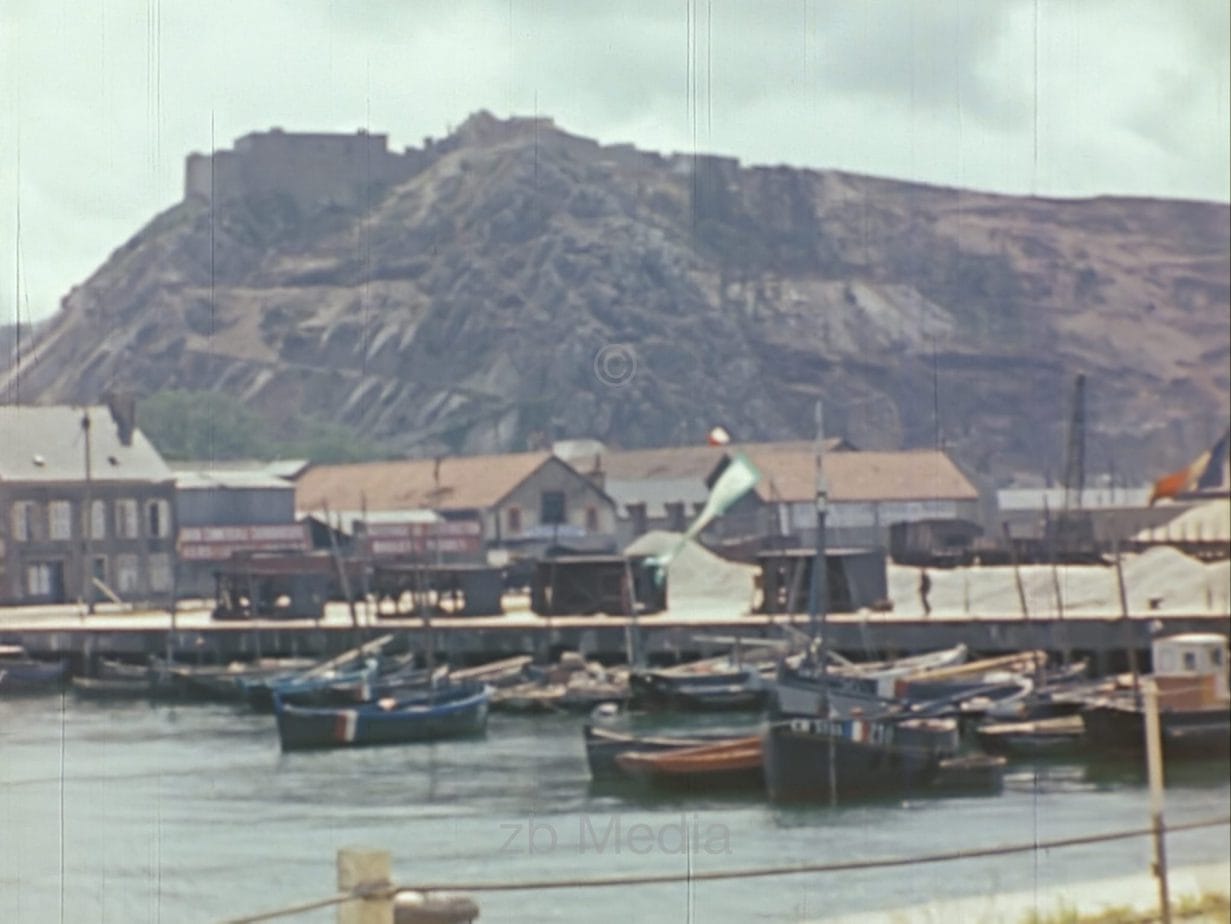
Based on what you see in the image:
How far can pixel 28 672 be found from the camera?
22.7 m

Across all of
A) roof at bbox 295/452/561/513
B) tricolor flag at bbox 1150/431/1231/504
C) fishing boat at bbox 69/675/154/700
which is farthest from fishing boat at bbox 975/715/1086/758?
roof at bbox 295/452/561/513

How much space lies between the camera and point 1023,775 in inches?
656

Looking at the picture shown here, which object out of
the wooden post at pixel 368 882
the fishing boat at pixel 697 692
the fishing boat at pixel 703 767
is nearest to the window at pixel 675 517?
the fishing boat at pixel 697 692

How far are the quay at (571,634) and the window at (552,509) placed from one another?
10902 millimetres

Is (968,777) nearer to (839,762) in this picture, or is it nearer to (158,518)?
(839,762)

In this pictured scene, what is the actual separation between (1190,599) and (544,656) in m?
8.80

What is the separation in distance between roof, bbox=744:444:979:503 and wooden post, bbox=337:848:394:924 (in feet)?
109

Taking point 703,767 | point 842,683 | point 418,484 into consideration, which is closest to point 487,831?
point 703,767

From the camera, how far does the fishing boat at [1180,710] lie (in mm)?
16359

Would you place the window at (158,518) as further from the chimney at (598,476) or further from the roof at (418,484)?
the chimney at (598,476)

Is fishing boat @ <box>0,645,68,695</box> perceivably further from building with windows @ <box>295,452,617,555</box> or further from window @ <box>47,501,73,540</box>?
building with windows @ <box>295,452,617,555</box>

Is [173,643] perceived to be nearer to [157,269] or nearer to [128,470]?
[128,470]

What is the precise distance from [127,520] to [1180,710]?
50.1 feet

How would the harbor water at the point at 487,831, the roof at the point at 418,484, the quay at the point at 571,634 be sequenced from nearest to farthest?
the harbor water at the point at 487,831, the quay at the point at 571,634, the roof at the point at 418,484
